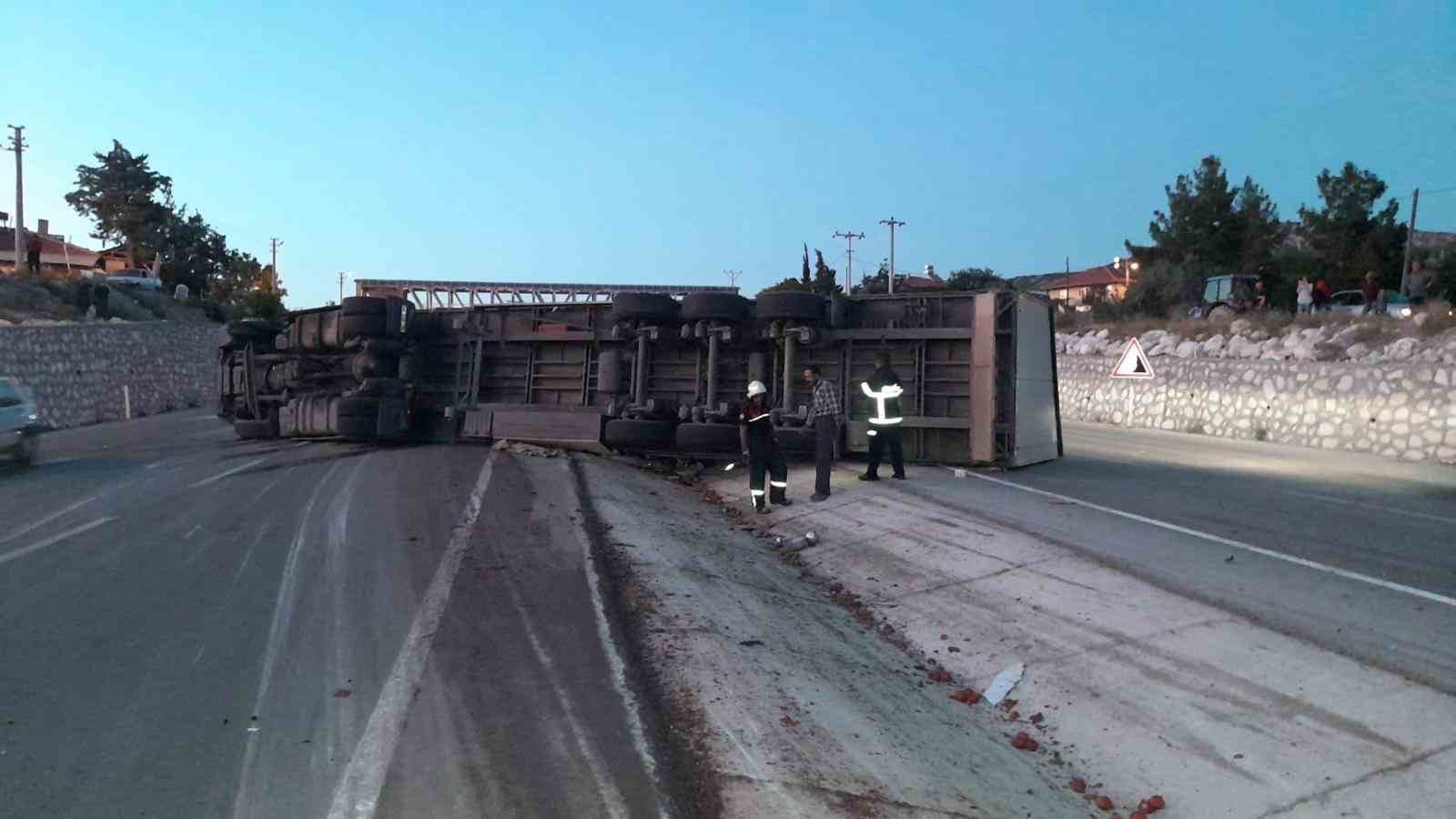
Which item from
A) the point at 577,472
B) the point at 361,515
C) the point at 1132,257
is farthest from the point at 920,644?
the point at 1132,257

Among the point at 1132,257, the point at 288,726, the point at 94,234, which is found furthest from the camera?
the point at 94,234

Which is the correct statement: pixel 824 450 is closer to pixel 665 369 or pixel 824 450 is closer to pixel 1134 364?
pixel 665 369

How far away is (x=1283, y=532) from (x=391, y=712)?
28.0 feet

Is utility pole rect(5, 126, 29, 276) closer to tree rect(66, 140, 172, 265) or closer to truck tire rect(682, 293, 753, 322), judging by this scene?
tree rect(66, 140, 172, 265)

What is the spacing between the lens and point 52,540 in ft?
33.1

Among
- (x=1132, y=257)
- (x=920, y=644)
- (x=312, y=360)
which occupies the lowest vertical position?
(x=920, y=644)

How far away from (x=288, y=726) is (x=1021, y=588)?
529 centimetres

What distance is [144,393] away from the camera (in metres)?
35.4

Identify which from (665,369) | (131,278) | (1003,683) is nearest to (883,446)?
(665,369)

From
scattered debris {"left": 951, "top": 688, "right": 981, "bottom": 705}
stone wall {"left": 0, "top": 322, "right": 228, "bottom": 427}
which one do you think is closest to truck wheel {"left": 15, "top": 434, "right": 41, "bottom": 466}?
stone wall {"left": 0, "top": 322, "right": 228, "bottom": 427}

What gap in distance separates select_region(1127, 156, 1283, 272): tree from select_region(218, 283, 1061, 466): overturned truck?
1468 inches

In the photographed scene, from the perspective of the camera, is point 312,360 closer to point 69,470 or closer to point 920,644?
point 69,470

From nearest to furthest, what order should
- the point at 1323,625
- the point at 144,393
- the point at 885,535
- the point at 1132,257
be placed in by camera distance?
1. the point at 1323,625
2. the point at 885,535
3. the point at 144,393
4. the point at 1132,257

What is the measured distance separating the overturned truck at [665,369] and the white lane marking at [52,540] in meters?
6.73
